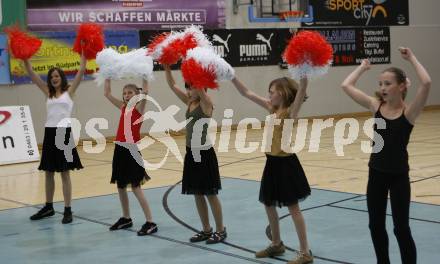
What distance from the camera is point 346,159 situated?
10.0 metres

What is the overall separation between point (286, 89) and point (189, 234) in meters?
1.72

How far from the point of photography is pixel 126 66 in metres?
5.82

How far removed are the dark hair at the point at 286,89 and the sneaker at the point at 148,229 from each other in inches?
71.6

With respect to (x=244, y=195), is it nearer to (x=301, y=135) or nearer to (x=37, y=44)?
(x=37, y=44)

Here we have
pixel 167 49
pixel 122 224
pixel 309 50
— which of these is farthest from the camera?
pixel 122 224

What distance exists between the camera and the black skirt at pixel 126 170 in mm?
5898

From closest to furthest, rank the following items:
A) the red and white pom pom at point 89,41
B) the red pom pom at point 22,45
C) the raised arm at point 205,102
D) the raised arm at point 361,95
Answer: the raised arm at point 361,95
the raised arm at point 205,102
the red and white pom pom at point 89,41
the red pom pom at point 22,45

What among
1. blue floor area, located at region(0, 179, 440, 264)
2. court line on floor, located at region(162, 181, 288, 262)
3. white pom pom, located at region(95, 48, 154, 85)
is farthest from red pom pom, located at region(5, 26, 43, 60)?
court line on floor, located at region(162, 181, 288, 262)

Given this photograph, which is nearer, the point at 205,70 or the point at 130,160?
the point at 205,70

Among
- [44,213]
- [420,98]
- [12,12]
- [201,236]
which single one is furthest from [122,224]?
[12,12]

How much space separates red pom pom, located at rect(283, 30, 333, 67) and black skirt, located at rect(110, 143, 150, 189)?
6.64 ft

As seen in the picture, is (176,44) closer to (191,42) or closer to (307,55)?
(191,42)

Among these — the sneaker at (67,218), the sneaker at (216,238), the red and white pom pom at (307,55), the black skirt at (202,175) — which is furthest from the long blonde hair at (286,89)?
the sneaker at (67,218)

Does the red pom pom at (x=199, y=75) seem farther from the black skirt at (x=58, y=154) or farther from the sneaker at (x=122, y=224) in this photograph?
the black skirt at (x=58, y=154)
